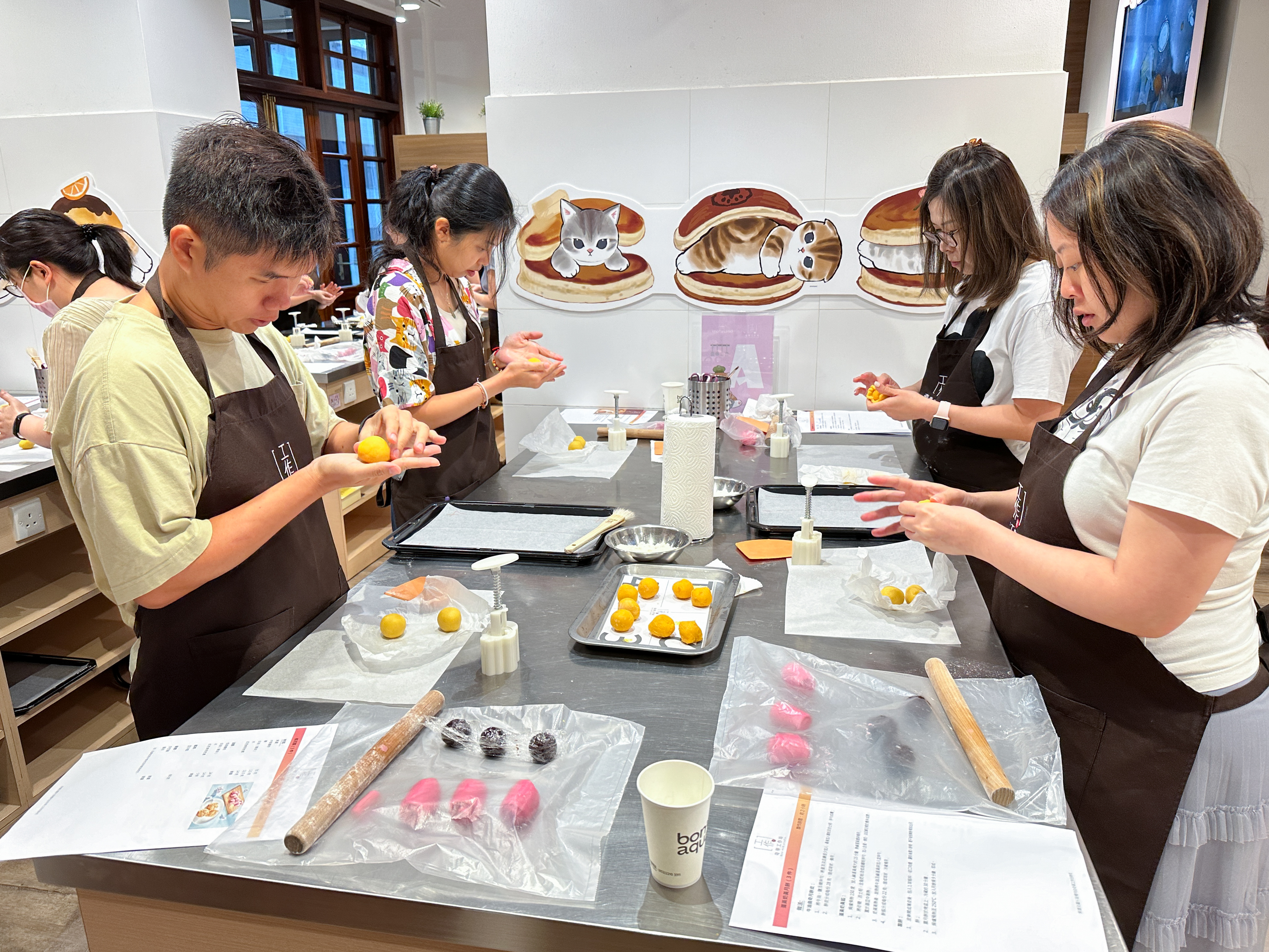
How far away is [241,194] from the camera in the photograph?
1.26 meters

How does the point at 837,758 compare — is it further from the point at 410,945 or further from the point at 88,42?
the point at 88,42

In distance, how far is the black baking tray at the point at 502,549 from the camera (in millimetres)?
1819

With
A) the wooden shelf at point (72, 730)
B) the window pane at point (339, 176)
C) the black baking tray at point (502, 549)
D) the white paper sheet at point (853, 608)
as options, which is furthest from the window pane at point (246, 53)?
the white paper sheet at point (853, 608)

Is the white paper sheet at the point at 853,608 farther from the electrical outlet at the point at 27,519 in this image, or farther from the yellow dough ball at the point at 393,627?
the electrical outlet at the point at 27,519

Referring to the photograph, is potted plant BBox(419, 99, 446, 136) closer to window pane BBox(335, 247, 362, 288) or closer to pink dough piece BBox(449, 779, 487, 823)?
window pane BBox(335, 247, 362, 288)

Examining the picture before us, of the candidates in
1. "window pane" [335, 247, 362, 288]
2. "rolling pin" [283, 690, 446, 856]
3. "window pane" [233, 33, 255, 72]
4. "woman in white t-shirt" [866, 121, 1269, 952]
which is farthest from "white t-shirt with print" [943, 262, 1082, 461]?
"window pane" [335, 247, 362, 288]

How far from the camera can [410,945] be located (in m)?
0.98

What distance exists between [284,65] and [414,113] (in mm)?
1640

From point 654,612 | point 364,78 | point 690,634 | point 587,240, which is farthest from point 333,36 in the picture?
point 690,634

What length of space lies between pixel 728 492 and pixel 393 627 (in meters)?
1.02

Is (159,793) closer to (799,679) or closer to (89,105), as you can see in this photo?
(799,679)

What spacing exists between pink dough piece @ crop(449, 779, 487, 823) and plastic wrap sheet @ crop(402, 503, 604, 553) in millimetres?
790

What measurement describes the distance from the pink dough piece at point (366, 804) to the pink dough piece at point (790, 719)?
0.54 meters

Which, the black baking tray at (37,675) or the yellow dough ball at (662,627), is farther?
the black baking tray at (37,675)
